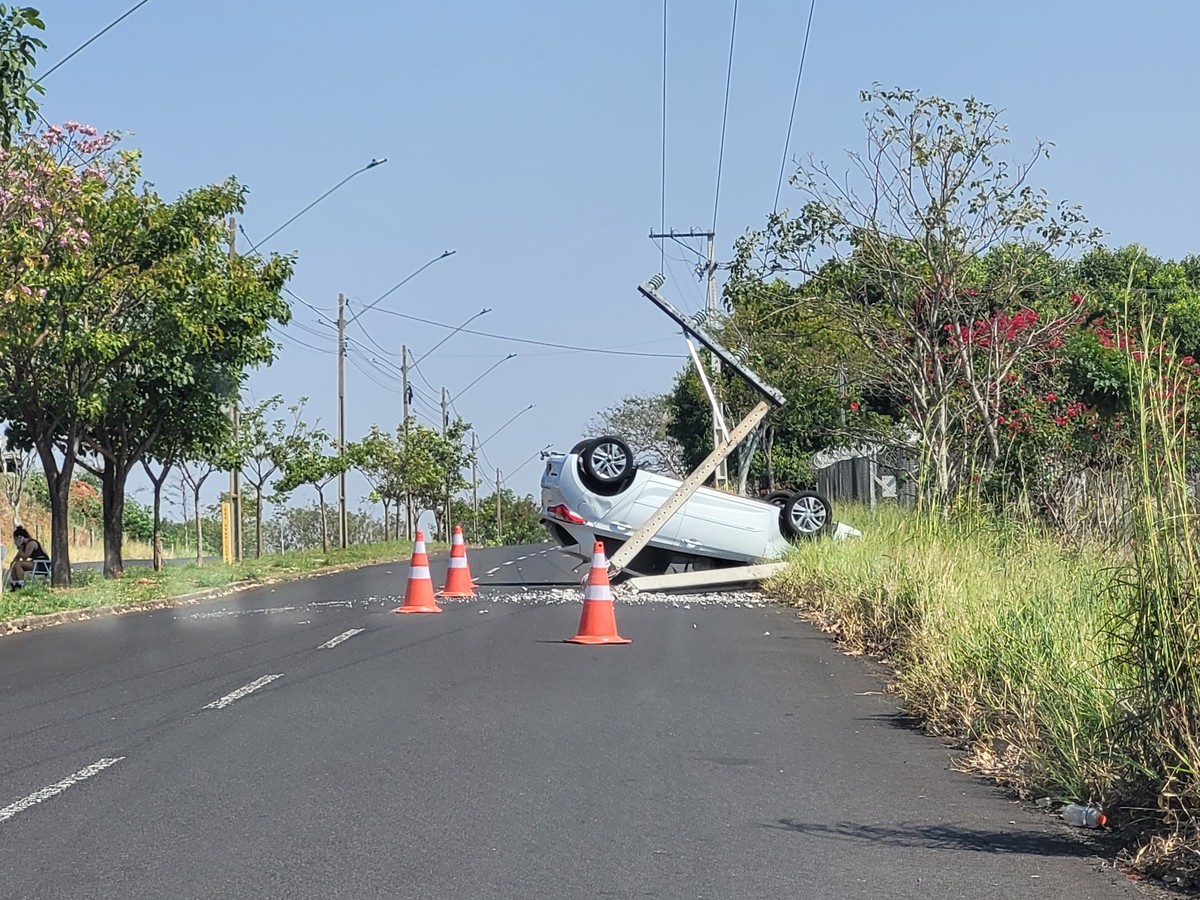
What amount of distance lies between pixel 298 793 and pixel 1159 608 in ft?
13.1

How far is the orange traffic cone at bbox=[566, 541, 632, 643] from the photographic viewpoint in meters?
13.5

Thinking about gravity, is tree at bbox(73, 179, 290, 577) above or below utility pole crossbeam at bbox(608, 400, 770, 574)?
above

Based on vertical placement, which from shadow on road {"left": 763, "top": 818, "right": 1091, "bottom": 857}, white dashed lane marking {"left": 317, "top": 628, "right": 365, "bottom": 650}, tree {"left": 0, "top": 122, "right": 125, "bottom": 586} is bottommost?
shadow on road {"left": 763, "top": 818, "right": 1091, "bottom": 857}

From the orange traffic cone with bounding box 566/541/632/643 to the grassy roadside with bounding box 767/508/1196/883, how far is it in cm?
219

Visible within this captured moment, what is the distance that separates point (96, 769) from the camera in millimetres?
7742

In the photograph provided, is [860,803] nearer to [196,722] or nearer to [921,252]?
[196,722]

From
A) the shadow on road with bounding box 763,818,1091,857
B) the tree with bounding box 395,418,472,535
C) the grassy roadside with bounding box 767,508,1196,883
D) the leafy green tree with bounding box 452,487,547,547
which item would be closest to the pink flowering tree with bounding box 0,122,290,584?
the grassy roadside with bounding box 767,508,1196,883

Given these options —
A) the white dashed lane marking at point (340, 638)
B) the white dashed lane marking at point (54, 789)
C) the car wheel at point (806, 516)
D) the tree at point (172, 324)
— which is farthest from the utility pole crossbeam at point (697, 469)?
the white dashed lane marking at point (54, 789)

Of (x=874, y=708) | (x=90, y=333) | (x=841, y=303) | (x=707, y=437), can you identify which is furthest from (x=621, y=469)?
(x=707, y=437)

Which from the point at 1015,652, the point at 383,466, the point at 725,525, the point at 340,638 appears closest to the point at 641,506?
the point at 725,525

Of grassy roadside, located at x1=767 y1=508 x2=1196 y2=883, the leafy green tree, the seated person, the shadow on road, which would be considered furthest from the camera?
the leafy green tree

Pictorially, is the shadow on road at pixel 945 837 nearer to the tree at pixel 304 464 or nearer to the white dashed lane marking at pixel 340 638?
the white dashed lane marking at pixel 340 638

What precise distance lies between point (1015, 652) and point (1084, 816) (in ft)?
7.64

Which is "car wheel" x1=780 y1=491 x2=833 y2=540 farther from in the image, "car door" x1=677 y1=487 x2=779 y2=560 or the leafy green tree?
the leafy green tree
